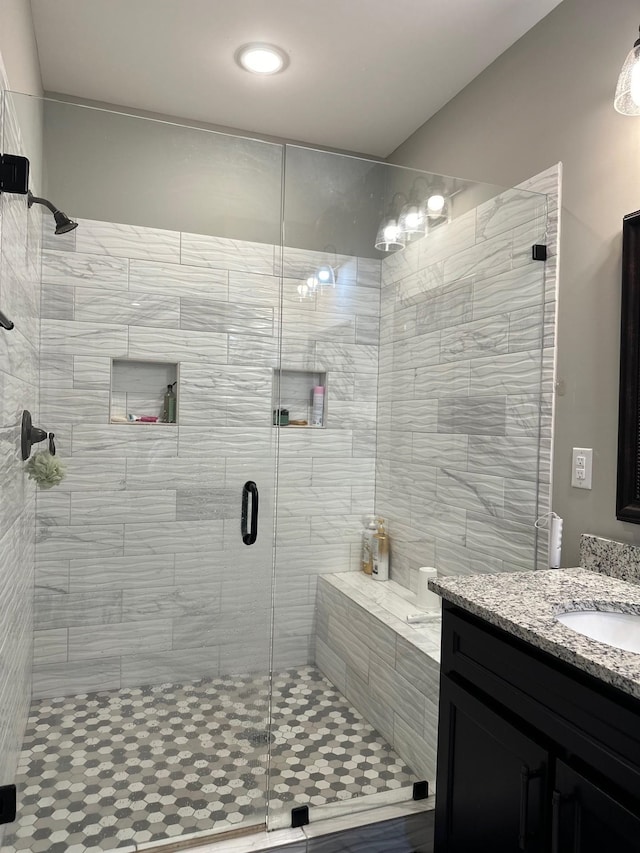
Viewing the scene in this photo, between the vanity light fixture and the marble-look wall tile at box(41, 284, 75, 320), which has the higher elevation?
the vanity light fixture

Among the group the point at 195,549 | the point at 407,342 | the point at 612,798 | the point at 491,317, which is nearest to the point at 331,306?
the point at 407,342

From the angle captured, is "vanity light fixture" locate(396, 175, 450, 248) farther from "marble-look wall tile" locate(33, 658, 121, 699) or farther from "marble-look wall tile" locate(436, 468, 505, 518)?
"marble-look wall tile" locate(33, 658, 121, 699)

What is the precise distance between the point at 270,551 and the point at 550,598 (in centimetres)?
88

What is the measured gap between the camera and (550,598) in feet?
4.55

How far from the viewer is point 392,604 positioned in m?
2.05

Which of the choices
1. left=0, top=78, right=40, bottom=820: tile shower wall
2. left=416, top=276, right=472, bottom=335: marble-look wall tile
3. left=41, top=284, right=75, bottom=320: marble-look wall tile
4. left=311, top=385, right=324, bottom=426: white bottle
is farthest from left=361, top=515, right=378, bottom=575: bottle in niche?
left=41, top=284, right=75, bottom=320: marble-look wall tile

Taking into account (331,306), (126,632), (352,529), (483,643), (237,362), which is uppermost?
(331,306)

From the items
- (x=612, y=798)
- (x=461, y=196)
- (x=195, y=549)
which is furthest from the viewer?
(x=461, y=196)

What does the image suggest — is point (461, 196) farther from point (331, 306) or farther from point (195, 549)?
point (195, 549)

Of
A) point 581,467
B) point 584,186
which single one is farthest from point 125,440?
point 584,186

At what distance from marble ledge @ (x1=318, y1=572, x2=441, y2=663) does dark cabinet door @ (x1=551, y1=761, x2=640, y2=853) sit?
77 cm

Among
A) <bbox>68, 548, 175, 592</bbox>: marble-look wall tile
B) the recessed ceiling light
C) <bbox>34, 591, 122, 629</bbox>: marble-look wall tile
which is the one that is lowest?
<bbox>34, 591, 122, 629</bbox>: marble-look wall tile

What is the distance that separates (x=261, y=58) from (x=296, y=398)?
4.66 feet

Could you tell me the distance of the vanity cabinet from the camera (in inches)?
38.6
